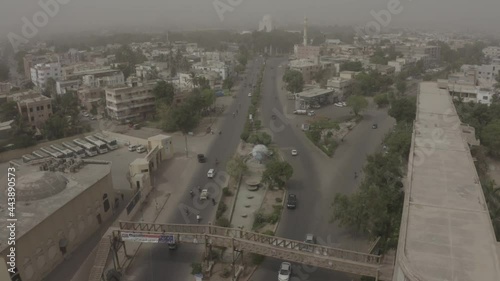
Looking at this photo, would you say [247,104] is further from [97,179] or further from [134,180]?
[97,179]

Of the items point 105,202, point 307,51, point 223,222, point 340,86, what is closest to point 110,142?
point 105,202

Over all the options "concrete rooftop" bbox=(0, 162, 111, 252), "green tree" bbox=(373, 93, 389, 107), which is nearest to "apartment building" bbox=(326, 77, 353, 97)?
"green tree" bbox=(373, 93, 389, 107)

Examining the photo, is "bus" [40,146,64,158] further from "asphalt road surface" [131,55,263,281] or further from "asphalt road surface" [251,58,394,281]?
"asphalt road surface" [251,58,394,281]

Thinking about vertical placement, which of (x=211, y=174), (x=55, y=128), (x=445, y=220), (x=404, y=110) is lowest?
(x=211, y=174)

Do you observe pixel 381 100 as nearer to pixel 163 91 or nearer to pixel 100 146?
pixel 163 91

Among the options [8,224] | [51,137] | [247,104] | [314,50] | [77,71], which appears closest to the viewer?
[8,224]

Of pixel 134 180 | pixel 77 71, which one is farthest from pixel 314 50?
pixel 134 180
